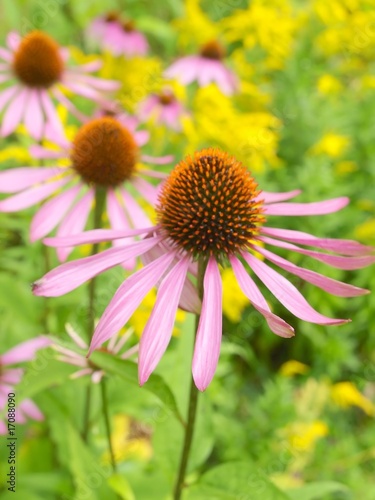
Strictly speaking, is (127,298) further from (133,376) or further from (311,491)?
(311,491)

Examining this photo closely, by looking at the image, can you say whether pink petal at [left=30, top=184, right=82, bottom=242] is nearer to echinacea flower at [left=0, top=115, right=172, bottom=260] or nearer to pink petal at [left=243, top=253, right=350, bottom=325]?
echinacea flower at [left=0, top=115, right=172, bottom=260]

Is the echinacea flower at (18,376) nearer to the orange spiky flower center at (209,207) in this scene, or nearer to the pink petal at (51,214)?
the pink petal at (51,214)

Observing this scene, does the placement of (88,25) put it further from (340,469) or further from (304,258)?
(340,469)

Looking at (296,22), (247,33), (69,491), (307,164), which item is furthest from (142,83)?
(69,491)

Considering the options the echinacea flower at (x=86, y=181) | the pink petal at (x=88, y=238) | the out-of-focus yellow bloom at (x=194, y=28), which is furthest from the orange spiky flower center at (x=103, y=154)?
the out-of-focus yellow bloom at (x=194, y=28)

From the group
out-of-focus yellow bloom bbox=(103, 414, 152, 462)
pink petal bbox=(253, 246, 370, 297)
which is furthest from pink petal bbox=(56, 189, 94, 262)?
out-of-focus yellow bloom bbox=(103, 414, 152, 462)
